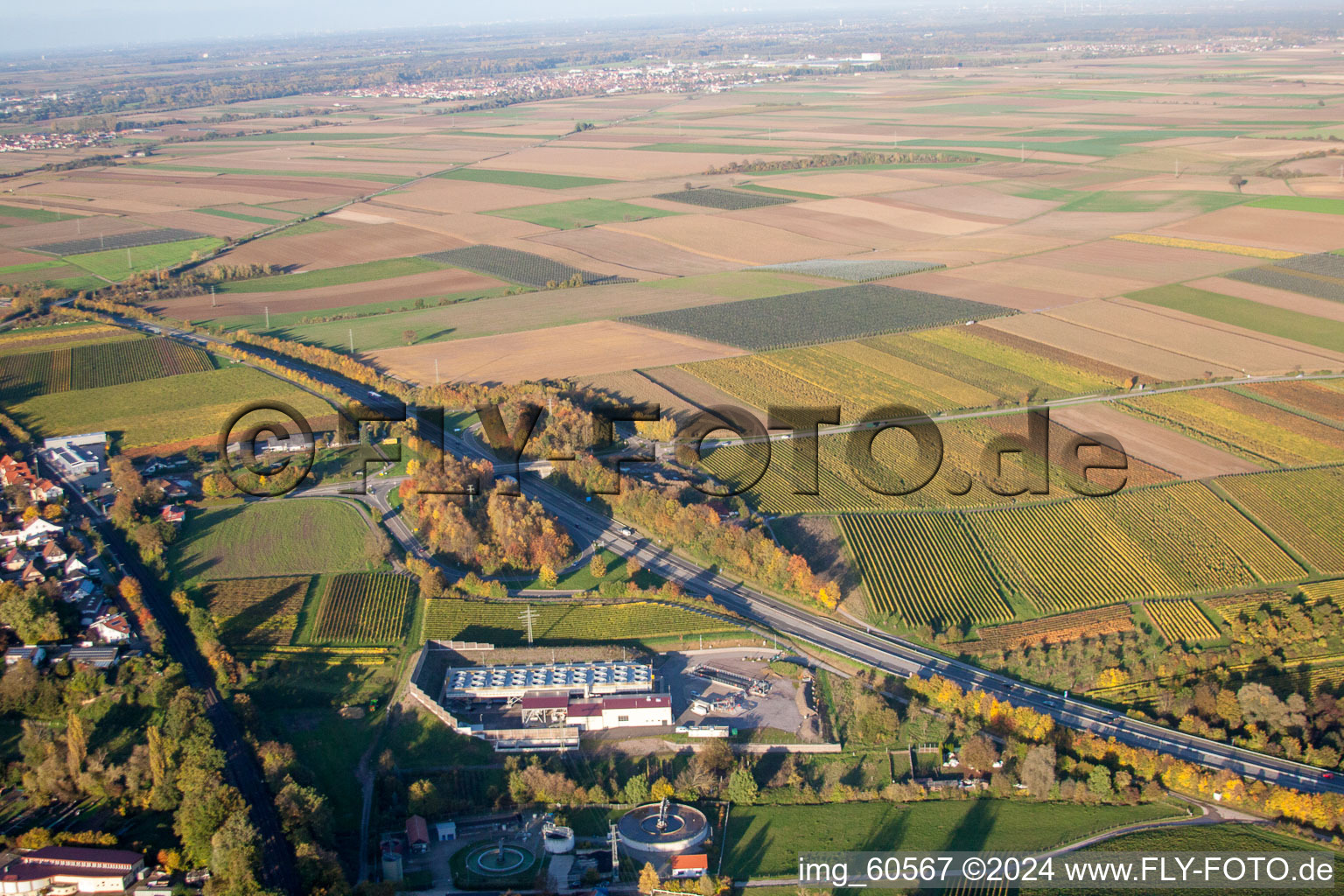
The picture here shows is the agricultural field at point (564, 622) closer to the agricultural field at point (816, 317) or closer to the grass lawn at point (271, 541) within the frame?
the grass lawn at point (271, 541)

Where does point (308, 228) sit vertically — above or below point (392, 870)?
above

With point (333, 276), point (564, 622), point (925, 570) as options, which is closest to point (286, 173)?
point (333, 276)

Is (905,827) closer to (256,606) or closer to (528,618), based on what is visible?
(528,618)

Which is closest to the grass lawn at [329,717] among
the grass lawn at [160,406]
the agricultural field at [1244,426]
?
the grass lawn at [160,406]

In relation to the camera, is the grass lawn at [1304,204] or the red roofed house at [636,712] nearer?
the red roofed house at [636,712]

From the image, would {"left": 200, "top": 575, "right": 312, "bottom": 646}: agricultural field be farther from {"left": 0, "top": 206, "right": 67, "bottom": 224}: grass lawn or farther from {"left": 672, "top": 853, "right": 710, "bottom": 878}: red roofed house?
{"left": 0, "top": 206, "right": 67, "bottom": 224}: grass lawn

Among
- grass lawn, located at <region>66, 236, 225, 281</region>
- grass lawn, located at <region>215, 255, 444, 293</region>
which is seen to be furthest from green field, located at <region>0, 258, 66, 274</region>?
grass lawn, located at <region>215, 255, 444, 293</region>

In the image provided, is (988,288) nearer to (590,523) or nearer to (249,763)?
(590,523)
